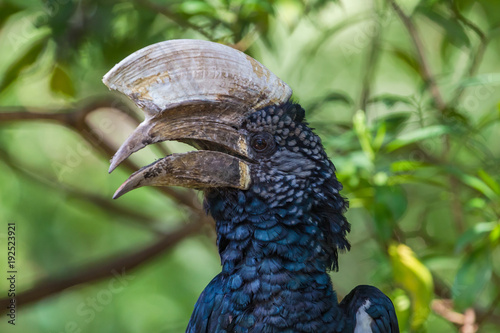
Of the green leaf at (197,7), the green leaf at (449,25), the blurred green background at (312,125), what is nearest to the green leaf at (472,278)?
the blurred green background at (312,125)

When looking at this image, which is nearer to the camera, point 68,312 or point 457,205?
point 457,205

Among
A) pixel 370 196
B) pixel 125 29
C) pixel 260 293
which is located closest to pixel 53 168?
pixel 125 29

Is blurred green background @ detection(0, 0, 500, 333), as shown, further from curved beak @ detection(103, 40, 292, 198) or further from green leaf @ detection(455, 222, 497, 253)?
curved beak @ detection(103, 40, 292, 198)

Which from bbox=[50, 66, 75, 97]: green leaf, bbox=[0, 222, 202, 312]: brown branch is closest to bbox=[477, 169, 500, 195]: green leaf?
bbox=[0, 222, 202, 312]: brown branch

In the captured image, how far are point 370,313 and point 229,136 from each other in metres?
0.55

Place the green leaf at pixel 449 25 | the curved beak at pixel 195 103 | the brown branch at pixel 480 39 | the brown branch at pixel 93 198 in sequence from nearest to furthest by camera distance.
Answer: the curved beak at pixel 195 103
the green leaf at pixel 449 25
the brown branch at pixel 480 39
the brown branch at pixel 93 198

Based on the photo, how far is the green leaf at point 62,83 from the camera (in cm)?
248

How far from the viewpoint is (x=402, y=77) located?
3.88 m

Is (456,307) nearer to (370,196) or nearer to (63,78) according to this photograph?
(370,196)

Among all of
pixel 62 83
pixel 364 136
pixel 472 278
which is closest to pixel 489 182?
pixel 472 278

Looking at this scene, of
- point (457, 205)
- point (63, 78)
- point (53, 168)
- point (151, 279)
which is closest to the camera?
point (457, 205)

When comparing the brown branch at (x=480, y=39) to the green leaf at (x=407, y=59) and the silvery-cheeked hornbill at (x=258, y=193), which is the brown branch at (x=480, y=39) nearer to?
the green leaf at (x=407, y=59)

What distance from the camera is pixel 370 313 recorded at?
1.44m

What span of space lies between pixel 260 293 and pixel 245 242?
127 millimetres
